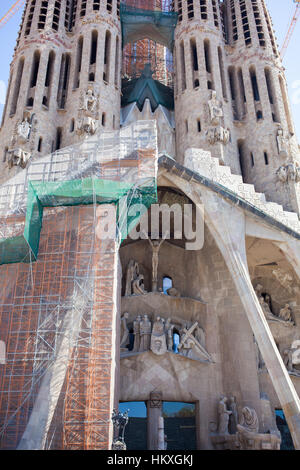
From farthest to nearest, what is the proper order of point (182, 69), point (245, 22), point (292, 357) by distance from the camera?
point (245, 22), point (182, 69), point (292, 357)

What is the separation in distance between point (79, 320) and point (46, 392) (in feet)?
6.12

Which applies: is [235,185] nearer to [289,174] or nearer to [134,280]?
[289,174]

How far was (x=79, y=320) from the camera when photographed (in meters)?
12.3

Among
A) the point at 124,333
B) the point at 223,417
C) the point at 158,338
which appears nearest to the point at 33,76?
the point at 124,333

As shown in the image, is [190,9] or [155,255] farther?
[190,9]

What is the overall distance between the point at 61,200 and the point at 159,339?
514 cm

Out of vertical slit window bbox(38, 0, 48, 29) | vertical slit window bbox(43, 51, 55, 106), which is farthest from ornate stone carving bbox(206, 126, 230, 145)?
vertical slit window bbox(38, 0, 48, 29)

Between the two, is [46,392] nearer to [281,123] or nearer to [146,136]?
[146,136]

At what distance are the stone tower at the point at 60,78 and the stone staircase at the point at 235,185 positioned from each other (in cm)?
490

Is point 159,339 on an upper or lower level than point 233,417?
upper

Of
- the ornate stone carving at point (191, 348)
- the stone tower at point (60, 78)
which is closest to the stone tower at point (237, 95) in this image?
the stone tower at point (60, 78)

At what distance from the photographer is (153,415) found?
14.5m
